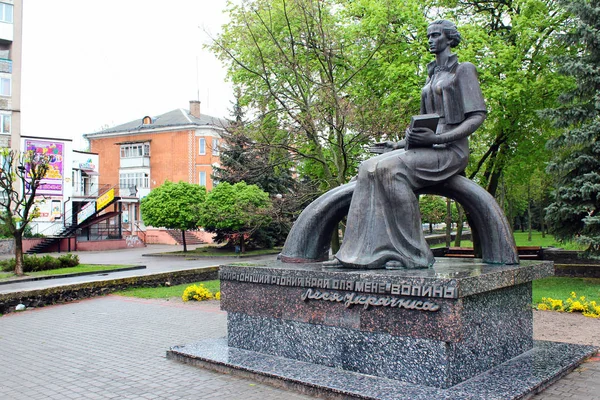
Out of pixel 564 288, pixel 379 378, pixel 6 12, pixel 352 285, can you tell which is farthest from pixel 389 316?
pixel 6 12

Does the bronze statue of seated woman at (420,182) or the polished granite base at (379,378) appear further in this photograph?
the bronze statue of seated woman at (420,182)

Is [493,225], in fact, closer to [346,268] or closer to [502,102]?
[346,268]

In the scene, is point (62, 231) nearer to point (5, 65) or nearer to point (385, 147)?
point (5, 65)

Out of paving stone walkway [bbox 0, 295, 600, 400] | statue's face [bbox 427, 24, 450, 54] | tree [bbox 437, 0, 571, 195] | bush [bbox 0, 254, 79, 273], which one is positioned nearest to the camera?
paving stone walkway [bbox 0, 295, 600, 400]

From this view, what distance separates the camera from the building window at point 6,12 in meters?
33.9

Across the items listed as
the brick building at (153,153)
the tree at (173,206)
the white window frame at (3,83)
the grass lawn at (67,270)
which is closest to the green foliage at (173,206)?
the tree at (173,206)

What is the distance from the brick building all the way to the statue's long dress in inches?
1565

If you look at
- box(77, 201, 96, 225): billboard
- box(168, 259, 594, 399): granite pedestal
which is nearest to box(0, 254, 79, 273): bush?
box(168, 259, 594, 399): granite pedestal

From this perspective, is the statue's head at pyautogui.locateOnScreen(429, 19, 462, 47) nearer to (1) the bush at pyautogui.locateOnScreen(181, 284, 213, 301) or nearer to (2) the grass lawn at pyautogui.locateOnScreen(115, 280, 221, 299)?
(1) the bush at pyautogui.locateOnScreen(181, 284, 213, 301)

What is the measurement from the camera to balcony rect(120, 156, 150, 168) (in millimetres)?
49094

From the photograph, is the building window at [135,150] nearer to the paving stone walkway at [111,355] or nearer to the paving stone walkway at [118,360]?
the paving stone walkway at [111,355]

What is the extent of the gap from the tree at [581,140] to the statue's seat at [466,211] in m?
8.30

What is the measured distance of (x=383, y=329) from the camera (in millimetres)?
5801

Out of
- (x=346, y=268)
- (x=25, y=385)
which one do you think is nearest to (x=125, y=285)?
(x=25, y=385)
